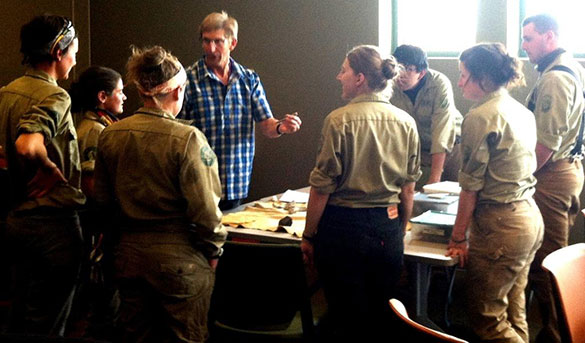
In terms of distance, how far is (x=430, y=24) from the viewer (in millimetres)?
4957

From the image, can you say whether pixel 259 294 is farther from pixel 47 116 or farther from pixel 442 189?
pixel 442 189

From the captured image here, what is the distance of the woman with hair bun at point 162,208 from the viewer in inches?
89.6

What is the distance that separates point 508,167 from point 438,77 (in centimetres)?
144

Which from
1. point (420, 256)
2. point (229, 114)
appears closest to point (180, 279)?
point (420, 256)

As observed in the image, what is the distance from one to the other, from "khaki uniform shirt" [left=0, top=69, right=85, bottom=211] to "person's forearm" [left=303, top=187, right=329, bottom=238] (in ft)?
3.12

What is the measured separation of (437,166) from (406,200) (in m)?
1.19

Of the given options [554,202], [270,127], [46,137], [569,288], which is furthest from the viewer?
[270,127]

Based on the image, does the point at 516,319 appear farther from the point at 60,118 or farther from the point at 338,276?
the point at 60,118

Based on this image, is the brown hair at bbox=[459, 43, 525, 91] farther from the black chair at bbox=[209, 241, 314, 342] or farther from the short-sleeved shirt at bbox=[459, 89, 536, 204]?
the black chair at bbox=[209, 241, 314, 342]

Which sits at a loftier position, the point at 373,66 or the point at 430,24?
the point at 430,24

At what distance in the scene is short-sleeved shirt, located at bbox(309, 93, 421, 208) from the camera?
2.55 meters

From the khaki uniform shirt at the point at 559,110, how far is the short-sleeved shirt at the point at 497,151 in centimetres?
84

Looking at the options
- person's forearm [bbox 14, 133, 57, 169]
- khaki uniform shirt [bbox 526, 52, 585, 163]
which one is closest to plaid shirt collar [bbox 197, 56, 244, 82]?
person's forearm [bbox 14, 133, 57, 169]

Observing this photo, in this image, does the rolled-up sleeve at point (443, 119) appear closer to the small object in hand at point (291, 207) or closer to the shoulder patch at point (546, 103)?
the shoulder patch at point (546, 103)
